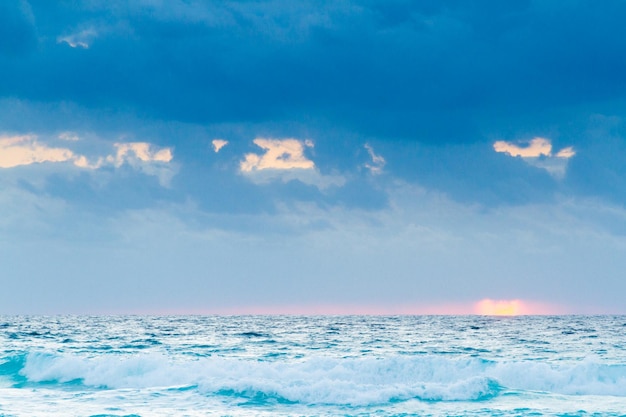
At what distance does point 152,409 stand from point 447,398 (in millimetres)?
9378

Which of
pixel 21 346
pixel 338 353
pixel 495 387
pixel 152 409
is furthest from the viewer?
pixel 21 346

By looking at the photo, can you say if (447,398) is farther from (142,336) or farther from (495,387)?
(142,336)

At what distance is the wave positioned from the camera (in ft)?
75.9

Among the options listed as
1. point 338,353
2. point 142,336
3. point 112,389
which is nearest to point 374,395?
point 112,389

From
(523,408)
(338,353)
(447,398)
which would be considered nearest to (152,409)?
(447,398)

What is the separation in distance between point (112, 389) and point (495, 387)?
14061 millimetres

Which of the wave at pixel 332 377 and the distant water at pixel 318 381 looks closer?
the distant water at pixel 318 381

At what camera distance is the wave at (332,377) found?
2312cm

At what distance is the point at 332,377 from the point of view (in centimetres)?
2747

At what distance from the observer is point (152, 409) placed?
69.2 ft

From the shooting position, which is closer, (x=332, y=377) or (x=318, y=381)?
(x=318, y=381)

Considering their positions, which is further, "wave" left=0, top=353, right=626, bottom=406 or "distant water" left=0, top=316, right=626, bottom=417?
"wave" left=0, top=353, right=626, bottom=406

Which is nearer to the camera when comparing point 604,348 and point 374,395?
point 374,395

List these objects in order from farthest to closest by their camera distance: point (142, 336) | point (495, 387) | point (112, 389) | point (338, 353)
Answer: point (142, 336)
point (338, 353)
point (112, 389)
point (495, 387)
